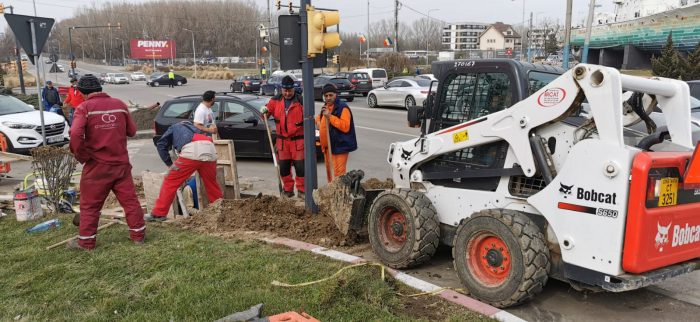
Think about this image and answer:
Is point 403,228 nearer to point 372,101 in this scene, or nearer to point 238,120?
point 238,120

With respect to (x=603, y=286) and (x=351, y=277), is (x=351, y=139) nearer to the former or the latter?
(x=351, y=277)

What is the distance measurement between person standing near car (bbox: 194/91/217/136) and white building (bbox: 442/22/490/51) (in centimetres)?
12489

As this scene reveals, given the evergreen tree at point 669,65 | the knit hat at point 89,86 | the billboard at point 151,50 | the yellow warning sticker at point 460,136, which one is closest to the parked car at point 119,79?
the billboard at point 151,50

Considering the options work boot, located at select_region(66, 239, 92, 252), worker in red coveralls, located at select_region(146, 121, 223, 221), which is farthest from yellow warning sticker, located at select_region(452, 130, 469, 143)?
work boot, located at select_region(66, 239, 92, 252)

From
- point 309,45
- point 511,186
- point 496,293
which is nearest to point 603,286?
point 496,293

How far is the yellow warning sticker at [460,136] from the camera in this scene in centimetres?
452

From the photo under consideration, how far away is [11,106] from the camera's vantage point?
45.0ft

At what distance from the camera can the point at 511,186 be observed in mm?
4285

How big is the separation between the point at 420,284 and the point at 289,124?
3612 millimetres

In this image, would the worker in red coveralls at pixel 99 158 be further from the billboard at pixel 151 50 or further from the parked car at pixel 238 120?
the billboard at pixel 151 50

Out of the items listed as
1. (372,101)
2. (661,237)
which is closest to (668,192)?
(661,237)

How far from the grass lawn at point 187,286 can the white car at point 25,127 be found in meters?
8.24

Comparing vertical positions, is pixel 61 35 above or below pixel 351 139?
above

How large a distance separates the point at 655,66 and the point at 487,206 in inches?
1270
